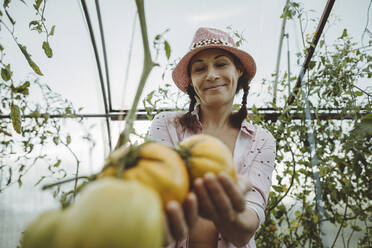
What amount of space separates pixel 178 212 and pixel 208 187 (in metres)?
0.08

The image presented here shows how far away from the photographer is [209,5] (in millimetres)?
2531

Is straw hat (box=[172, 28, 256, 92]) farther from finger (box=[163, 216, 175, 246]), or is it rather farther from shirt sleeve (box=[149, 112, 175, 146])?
finger (box=[163, 216, 175, 246])

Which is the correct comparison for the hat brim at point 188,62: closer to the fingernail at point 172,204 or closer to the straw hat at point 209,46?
the straw hat at point 209,46

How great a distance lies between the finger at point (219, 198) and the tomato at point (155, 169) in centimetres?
4

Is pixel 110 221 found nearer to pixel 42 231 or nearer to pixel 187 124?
pixel 42 231

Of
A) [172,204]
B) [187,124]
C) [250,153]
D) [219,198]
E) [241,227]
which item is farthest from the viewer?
[187,124]

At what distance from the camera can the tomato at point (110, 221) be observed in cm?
29

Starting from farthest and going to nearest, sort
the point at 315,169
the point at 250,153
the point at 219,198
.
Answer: the point at 315,169 < the point at 250,153 < the point at 219,198

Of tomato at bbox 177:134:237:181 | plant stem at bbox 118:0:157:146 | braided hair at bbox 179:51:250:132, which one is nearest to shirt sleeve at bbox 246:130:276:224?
braided hair at bbox 179:51:250:132

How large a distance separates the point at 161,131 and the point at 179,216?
83 cm

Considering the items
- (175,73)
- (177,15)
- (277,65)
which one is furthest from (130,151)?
(277,65)

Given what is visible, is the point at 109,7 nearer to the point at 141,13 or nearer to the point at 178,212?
the point at 141,13

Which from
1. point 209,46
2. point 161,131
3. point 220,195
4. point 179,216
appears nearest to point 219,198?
point 220,195

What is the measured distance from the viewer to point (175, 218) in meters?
0.41
